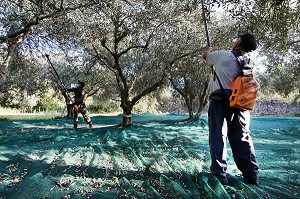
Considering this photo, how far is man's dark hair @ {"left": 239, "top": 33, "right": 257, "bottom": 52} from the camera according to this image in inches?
Result: 139

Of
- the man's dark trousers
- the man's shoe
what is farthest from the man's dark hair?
the man's shoe

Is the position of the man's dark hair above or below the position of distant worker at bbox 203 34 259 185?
above

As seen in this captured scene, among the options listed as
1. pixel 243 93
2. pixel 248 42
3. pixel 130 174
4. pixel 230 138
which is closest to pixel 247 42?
pixel 248 42

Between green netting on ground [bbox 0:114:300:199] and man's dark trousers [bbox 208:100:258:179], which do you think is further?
man's dark trousers [bbox 208:100:258:179]

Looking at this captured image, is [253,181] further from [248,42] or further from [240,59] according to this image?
[248,42]

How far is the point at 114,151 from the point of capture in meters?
5.59

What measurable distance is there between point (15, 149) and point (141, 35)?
523 centimetres

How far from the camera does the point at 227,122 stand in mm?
3559

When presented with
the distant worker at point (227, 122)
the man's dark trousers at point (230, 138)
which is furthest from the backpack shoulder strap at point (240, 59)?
the man's dark trousers at point (230, 138)

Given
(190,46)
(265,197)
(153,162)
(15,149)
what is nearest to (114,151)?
(153,162)

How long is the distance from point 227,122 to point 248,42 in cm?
98

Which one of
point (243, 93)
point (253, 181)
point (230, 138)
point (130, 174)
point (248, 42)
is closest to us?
point (243, 93)

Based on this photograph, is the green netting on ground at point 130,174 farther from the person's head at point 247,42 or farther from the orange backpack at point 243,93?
the person's head at point 247,42

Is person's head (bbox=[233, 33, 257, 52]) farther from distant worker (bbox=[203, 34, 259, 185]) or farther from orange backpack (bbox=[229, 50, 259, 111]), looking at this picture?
orange backpack (bbox=[229, 50, 259, 111])
